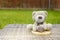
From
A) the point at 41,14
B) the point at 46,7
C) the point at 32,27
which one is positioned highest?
the point at 41,14

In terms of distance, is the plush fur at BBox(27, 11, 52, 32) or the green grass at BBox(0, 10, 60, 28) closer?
the plush fur at BBox(27, 11, 52, 32)

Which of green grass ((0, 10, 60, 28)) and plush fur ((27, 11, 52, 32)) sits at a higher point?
plush fur ((27, 11, 52, 32))

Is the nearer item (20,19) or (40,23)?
(40,23)

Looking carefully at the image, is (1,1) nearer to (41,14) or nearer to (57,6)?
(57,6)

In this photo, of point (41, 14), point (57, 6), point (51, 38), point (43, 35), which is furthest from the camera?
point (57, 6)

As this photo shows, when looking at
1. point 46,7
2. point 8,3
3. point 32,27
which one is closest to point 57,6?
point 46,7

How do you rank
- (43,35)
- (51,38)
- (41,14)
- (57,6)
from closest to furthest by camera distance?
(51,38) < (43,35) < (41,14) < (57,6)

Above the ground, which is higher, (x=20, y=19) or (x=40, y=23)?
(x=40, y=23)

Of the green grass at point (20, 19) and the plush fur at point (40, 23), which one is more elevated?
the plush fur at point (40, 23)

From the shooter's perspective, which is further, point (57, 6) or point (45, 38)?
point (57, 6)

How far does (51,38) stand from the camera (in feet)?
7.24

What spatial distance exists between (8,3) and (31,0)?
3.46 ft

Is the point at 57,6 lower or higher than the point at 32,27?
lower

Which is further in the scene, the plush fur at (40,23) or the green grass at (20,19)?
the green grass at (20,19)
